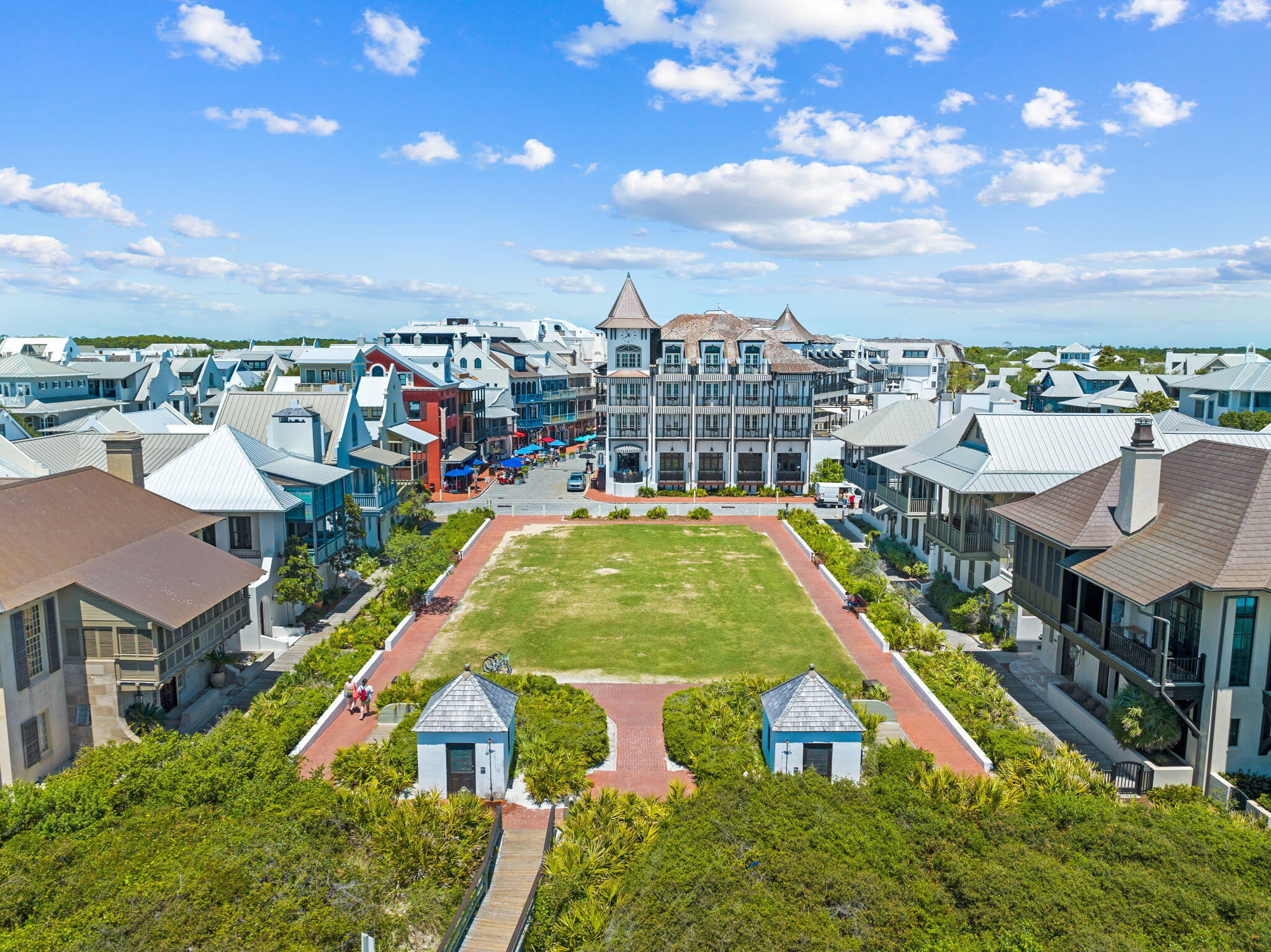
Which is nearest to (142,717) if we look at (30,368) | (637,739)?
(637,739)

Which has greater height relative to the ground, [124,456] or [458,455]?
[124,456]

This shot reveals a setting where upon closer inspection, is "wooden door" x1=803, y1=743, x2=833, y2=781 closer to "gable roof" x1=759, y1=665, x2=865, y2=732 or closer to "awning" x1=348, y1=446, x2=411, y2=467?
"gable roof" x1=759, y1=665, x2=865, y2=732

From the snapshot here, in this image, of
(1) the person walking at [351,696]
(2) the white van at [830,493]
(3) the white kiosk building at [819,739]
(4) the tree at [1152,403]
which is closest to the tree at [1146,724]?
(3) the white kiosk building at [819,739]

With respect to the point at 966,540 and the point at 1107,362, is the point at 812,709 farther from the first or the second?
the point at 1107,362

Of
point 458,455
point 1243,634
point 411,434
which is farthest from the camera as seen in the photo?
point 458,455

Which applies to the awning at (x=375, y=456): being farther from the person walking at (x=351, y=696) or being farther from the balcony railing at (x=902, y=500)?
the balcony railing at (x=902, y=500)

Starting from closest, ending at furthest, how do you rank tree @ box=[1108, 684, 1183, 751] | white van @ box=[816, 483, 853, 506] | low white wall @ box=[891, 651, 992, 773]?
tree @ box=[1108, 684, 1183, 751], low white wall @ box=[891, 651, 992, 773], white van @ box=[816, 483, 853, 506]

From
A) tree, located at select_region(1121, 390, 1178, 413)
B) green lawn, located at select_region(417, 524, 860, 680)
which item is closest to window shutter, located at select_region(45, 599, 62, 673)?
green lawn, located at select_region(417, 524, 860, 680)
